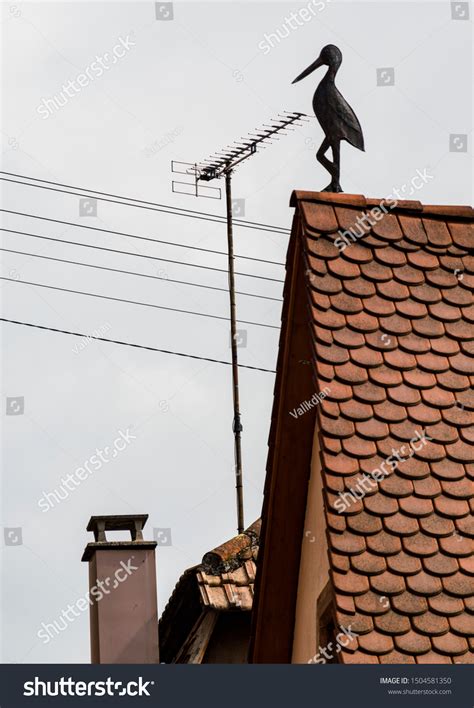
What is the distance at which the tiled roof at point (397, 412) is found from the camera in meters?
8.85

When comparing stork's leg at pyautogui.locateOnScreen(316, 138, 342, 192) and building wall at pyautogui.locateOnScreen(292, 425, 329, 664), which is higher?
stork's leg at pyautogui.locateOnScreen(316, 138, 342, 192)

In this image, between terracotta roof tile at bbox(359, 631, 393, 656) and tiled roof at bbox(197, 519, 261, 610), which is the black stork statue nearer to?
terracotta roof tile at bbox(359, 631, 393, 656)

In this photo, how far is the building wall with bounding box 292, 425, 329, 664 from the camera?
10.4m

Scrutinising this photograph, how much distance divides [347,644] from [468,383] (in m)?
1.72

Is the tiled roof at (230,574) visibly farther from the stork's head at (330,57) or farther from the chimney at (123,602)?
the stork's head at (330,57)

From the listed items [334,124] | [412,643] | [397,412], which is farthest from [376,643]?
[334,124]

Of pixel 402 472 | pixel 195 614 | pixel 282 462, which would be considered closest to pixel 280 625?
pixel 282 462

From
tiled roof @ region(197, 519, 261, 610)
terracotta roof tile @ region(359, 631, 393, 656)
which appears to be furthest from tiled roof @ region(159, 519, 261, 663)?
terracotta roof tile @ region(359, 631, 393, 656)

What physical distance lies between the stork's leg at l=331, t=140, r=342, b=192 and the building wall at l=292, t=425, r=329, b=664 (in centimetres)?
144

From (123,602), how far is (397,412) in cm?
511

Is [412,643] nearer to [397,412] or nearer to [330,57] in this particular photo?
[397,412]

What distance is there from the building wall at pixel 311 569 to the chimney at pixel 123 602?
10.0 ft

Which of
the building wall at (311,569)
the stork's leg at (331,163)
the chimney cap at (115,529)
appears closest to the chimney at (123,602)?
the chimney cap at (115,529)

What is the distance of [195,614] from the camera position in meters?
15.2
